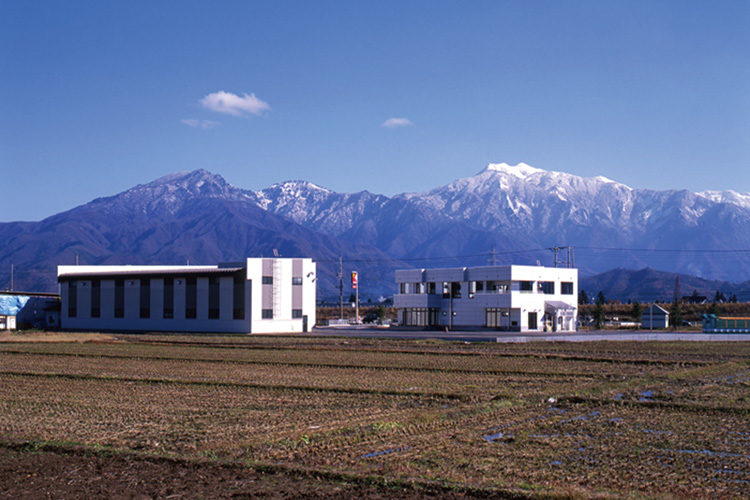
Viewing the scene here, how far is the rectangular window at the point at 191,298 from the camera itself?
226ft

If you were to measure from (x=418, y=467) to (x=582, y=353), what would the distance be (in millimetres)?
31031

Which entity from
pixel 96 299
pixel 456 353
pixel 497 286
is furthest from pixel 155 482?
pixel 96 299

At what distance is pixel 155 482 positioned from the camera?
1183cm

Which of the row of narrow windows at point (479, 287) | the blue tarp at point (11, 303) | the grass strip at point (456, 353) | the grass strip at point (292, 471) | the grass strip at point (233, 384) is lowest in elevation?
the grass strip at point (456, 353)

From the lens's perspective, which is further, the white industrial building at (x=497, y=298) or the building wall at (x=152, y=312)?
the white industrial building at (x=497, y=298)

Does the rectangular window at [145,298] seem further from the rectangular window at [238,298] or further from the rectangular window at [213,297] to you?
the rectangular window at [238,298]

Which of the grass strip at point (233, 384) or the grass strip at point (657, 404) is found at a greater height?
the grass strip at point (657, 404)

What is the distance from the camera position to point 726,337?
58.6 m

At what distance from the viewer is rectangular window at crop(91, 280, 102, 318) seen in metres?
74.7


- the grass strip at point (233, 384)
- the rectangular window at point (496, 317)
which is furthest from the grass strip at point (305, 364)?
the rectangular window at point (496, 317)

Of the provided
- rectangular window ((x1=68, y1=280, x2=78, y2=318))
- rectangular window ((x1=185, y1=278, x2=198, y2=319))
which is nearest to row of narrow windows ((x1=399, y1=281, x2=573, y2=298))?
rectangular window ((x1=185, y1=278, x2=198, y2=319))

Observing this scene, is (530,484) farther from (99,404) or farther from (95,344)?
(95,344)

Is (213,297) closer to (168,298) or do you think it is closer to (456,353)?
(168,298)

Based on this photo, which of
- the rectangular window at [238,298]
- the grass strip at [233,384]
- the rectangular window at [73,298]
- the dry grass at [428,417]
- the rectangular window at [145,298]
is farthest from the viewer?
the rectangular window at [73,298]
